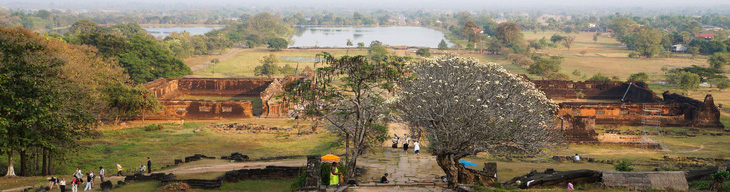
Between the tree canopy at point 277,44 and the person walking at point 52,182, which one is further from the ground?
the person walking at point 52,182

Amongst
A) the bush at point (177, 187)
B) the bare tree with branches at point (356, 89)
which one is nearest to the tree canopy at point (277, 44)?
the bare tree with branches at point (356, 89)

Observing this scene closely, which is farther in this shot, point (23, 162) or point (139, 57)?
point (139, 57)

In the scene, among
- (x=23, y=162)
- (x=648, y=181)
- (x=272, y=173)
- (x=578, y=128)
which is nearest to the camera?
(x=648, y=181)

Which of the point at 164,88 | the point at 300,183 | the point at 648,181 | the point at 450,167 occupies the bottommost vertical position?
the point at 164,88

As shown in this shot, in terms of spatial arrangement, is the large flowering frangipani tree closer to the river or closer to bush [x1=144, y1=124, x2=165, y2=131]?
bush [x1=144, y1=124, x2=165, y2=131]

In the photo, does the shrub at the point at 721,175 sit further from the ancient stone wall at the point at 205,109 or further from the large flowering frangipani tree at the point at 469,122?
the ancient stone wall at the point at 205,109

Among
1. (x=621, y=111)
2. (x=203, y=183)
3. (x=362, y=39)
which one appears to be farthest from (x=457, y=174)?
(x=362, y=39)

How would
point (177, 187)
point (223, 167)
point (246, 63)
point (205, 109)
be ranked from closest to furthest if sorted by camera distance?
1. point (177, 187)
2. point (223, 167)
3. point (205, 109)
4. point (246, 63)

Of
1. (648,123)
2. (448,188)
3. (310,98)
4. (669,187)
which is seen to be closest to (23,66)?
(310,98)

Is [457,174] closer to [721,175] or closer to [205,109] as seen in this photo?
[721,175]

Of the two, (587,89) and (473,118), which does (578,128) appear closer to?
(473,118)

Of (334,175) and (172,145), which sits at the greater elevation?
(334,175)

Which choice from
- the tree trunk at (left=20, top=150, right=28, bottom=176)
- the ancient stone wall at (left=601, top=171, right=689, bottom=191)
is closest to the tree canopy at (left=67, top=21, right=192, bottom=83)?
the tree trunk at (left=20, top=150, right=28, bottom=176)

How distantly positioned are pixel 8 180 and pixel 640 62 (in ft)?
240
